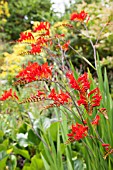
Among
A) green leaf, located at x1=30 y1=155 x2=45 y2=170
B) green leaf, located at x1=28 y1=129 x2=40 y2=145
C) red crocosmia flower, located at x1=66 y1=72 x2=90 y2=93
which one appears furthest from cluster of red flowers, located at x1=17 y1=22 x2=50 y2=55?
green leaf, located at x1=28 y1=129 x2=40 y2=145

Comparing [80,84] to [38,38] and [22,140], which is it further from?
[22,140]

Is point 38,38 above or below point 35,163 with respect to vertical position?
above

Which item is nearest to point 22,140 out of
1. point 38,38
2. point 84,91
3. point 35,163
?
point 35,163

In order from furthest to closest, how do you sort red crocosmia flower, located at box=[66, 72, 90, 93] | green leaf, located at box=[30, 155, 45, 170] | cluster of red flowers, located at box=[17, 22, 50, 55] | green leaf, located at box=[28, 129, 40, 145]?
1. green leaf, located at box=[28, 129, 40, 145]
2. green leaf, located at box=[30, 155, 45, 170]
3. cluster of red flowers, located at box=[17, 22, 50, 55]
4. red crocosmia flower, located at box=[66, 72, 90, 93]

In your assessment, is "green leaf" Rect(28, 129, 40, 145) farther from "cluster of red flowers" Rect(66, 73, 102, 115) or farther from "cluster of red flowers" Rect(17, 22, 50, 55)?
"cluster of red flowers" Rect(66, 73, 102, 115)

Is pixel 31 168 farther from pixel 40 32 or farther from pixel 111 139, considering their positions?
pixel 40 32

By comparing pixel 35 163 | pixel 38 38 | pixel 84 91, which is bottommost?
pixel 35 163

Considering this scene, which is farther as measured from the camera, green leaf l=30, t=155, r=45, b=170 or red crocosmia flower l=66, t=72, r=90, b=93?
green leaf l=30, t=155, r=45, b=170

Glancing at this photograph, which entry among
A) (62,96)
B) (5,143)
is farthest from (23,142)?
(62,96)

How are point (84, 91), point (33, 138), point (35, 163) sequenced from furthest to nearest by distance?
point (33, 138) < point (35, 163) < point (84, 91)

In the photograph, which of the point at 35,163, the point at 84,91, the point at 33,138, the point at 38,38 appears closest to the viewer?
the point at 84,91

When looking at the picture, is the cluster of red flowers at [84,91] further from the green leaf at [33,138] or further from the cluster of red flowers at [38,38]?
the green leaf at [33,138]

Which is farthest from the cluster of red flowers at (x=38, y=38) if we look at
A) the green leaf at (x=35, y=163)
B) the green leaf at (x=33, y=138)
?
the green leaf at (x=33, y=138)

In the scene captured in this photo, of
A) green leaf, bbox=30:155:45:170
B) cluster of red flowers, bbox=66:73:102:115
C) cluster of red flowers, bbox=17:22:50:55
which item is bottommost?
green leaf, bbox=30:155:45:170
